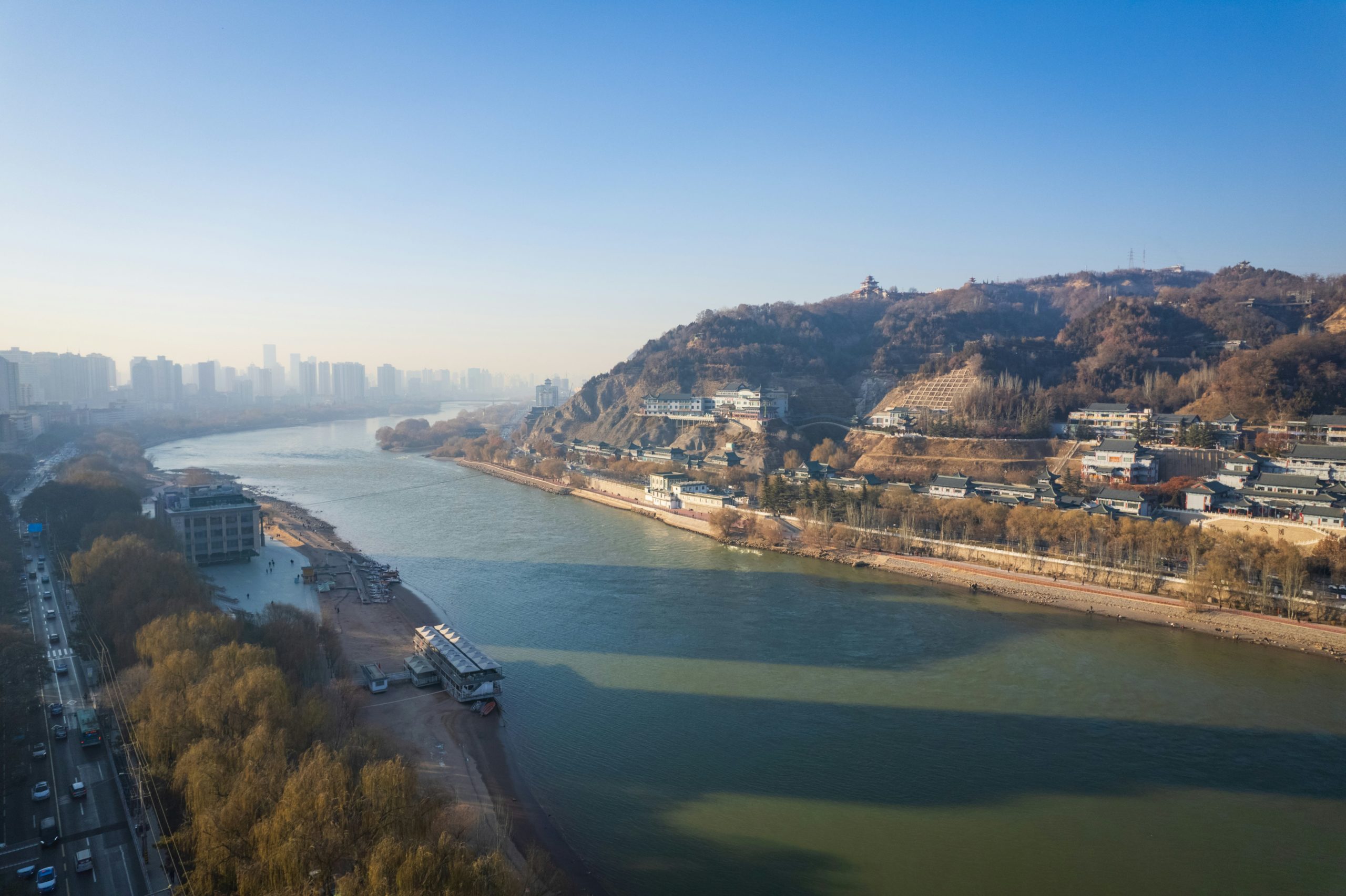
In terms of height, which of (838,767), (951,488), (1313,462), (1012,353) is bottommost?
(838,767)

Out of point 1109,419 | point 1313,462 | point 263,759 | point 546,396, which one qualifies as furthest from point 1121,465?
point 546,396

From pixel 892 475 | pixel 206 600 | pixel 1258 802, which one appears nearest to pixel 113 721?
pixel 206 600

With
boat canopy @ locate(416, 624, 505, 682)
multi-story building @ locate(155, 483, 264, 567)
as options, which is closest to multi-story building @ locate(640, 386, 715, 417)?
multi-story building @ locate(155, 483, 264, 567)

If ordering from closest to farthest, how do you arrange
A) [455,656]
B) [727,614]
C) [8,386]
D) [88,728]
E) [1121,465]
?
[88,728] < [455,656] < [727,614] < [1121,465] < [8,386]

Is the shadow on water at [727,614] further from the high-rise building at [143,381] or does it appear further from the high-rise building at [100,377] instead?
the high-rise building at [143,381]

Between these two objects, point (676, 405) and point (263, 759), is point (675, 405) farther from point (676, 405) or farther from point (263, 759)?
point (263, 759)

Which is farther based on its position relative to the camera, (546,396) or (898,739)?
(546,396)

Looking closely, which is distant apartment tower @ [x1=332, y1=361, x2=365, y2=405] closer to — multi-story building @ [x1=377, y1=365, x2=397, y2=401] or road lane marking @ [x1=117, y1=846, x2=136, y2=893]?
multi-story building @ [x1=377, y1=365, x2=397, y2=401]

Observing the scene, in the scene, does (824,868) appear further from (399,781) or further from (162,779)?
(162,779)
